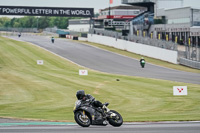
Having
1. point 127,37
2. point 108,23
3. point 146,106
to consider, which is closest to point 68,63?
point 127,37

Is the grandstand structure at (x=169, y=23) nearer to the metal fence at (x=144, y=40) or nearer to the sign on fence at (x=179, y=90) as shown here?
the metal fence at (x=144, y=40)

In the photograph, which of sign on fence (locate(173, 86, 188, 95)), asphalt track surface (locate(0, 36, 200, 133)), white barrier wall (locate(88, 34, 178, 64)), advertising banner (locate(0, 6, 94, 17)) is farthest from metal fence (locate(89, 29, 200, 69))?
sign on fence (locate(173, 86, 188, 95))

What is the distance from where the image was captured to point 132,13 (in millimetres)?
162125

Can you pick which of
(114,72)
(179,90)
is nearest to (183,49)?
(114,72)

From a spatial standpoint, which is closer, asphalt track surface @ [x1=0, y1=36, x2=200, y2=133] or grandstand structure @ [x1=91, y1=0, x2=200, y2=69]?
asphalt track surface @ [x1=0, y1=36, x2=200, y2=133]

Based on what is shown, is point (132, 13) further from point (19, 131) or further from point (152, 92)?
point (19, 131)

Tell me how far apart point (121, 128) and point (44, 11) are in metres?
73.3

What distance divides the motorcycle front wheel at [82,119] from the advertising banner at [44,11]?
71.6 metres

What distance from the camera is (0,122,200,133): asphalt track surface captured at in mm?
12469

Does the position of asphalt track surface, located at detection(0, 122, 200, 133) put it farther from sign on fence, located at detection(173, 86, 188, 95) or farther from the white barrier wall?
the white barrier wall

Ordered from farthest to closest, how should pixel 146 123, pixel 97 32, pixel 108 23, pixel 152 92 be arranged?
pixel 108 23 < pixel 97 32 < pixel 152 92 < pixel 146 123

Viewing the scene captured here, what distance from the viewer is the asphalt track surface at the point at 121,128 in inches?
491

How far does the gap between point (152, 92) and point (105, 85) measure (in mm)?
5240

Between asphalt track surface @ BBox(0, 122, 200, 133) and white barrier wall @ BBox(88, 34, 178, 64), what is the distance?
4214 cm
